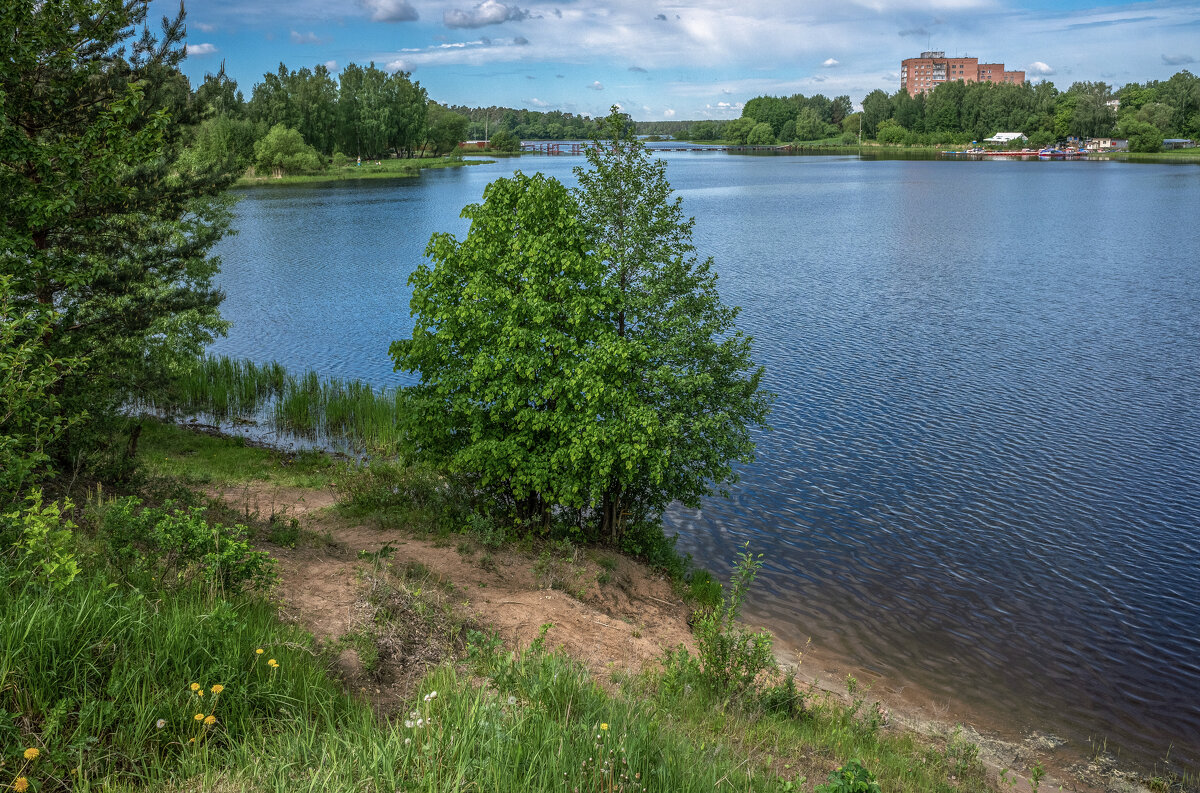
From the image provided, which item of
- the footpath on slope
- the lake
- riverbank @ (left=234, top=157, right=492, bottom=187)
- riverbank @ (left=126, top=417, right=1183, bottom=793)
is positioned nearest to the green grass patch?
riverbank @ (left=126, top=417, right=1183, bottom=793)

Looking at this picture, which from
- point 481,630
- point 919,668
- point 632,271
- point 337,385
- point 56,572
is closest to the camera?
point 56,572

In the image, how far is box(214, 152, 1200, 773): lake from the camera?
50.2ft

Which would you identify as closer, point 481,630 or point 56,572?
point 56,572

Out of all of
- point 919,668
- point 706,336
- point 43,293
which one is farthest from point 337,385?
point 919,668

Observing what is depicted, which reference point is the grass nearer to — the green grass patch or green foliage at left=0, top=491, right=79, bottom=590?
the green grass patch

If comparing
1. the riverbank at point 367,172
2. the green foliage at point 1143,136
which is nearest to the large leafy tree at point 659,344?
the riverbank at point 367,172

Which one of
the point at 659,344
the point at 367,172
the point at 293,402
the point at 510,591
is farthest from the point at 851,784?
the point at 367,172

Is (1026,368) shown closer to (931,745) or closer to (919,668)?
(919,668)

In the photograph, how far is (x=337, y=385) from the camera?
2808 cm

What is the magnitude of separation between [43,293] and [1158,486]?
26.1 meters

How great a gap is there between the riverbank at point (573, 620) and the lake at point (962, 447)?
1.07 m

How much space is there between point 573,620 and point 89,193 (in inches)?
421

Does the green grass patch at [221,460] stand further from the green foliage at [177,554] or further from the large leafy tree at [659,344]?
the green foliage at [177,554]

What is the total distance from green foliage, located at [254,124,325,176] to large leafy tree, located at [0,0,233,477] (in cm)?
10518
